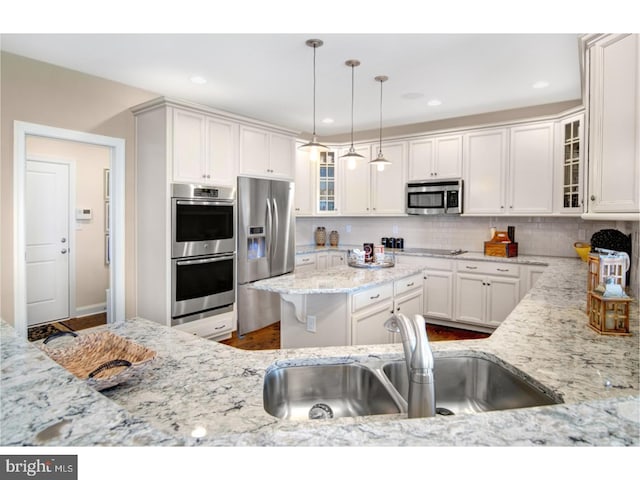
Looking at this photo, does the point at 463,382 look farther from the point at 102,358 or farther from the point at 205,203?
the point at 205,203

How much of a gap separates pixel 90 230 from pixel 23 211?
6.75ft

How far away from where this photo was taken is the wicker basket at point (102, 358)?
1.08 metres

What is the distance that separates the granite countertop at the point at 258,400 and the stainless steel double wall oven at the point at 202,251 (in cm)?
190

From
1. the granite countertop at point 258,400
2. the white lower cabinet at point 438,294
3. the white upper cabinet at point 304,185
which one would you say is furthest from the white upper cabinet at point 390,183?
the granite countertop at point 258,400

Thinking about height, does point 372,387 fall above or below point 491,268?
below

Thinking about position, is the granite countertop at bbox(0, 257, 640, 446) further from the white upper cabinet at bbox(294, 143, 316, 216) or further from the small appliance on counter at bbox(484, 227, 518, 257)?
the white upper cabinet at bbox(294, 143, 316, 216)

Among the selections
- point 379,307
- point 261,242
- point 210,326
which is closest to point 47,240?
point 210,326

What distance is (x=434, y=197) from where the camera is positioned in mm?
4734

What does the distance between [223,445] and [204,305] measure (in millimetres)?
3252

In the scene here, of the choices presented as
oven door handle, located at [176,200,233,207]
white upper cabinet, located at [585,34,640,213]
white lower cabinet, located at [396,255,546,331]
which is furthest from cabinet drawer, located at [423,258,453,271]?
white upper cabinet, located at [585,34,640,213]

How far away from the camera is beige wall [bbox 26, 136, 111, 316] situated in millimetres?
4852
